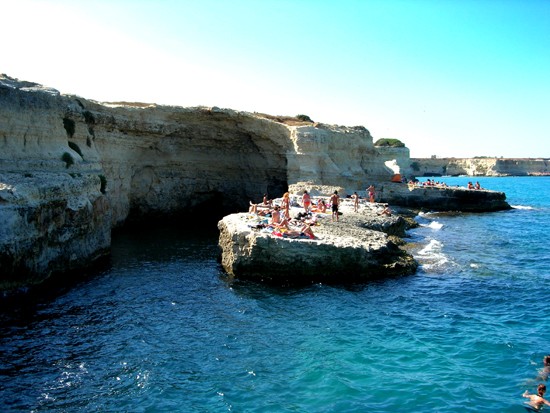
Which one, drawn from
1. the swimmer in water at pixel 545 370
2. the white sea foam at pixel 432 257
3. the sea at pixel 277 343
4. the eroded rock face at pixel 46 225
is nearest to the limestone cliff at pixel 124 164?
the eroded rock face at pixel 46 225

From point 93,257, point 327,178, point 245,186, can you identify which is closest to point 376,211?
point 327,178

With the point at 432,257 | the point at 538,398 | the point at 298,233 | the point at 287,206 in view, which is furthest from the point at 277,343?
the point at 432,257

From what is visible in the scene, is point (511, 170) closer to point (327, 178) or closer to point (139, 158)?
point (327, 178)

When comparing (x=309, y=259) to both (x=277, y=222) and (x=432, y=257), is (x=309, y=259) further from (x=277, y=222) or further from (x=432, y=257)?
(x=432, y=257)

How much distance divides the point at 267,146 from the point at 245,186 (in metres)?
4.40

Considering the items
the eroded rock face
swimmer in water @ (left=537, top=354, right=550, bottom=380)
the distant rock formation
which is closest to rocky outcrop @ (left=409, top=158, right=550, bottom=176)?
the distant rock formation

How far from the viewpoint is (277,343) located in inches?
583

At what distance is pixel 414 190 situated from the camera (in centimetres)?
5053

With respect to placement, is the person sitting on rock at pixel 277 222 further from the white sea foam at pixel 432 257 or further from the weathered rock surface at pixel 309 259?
the white sea foam at pixel 432 257

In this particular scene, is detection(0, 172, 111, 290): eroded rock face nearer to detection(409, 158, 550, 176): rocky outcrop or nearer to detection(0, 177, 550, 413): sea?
detection(0, 177, 550, 413): sea

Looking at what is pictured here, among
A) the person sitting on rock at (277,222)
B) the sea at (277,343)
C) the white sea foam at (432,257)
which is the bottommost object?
the sea at (277,343)

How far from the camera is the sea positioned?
1188 centimetres

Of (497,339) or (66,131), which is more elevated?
(66,131)

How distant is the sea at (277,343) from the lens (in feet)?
39.0
